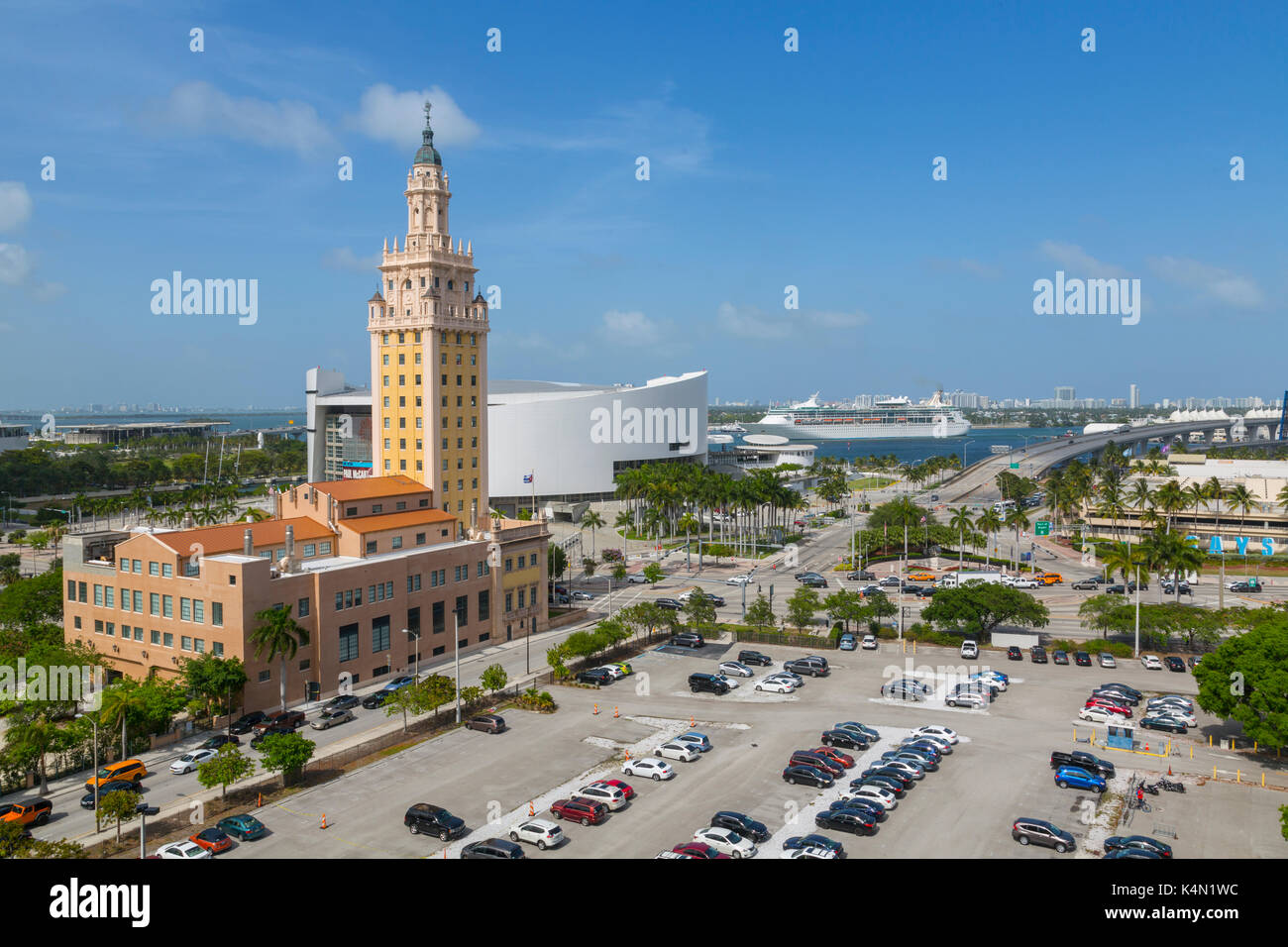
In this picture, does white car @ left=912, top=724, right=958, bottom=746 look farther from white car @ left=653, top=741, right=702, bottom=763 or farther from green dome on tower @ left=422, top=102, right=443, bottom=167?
green dome on tower @ left=422, top=102, right=443, bottom=167

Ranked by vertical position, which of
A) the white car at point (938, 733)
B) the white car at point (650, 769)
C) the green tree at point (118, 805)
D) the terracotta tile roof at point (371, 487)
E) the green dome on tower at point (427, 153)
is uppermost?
the green dome on tower at point (427, 153)

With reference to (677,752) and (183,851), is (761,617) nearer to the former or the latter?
(677,752)

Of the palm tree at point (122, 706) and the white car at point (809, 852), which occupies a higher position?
the palm tree at point (122, 706)

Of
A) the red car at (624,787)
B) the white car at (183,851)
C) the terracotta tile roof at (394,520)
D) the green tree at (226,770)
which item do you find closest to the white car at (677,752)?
the red car at (624,787)

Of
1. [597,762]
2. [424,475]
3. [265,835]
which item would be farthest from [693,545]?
[265,835]

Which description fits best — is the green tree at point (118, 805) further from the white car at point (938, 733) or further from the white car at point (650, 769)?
the white car at point (938, 733)

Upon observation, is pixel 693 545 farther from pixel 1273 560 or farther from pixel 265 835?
pixel 265 835

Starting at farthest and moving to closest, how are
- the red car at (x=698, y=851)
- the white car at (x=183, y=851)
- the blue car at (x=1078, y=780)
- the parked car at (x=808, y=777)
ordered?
the parked car at (x=808, y=777)
the blue car at (x=1078, y=780)
the white car at (x=183, y=851)
the red car at (x=698, y=851)
